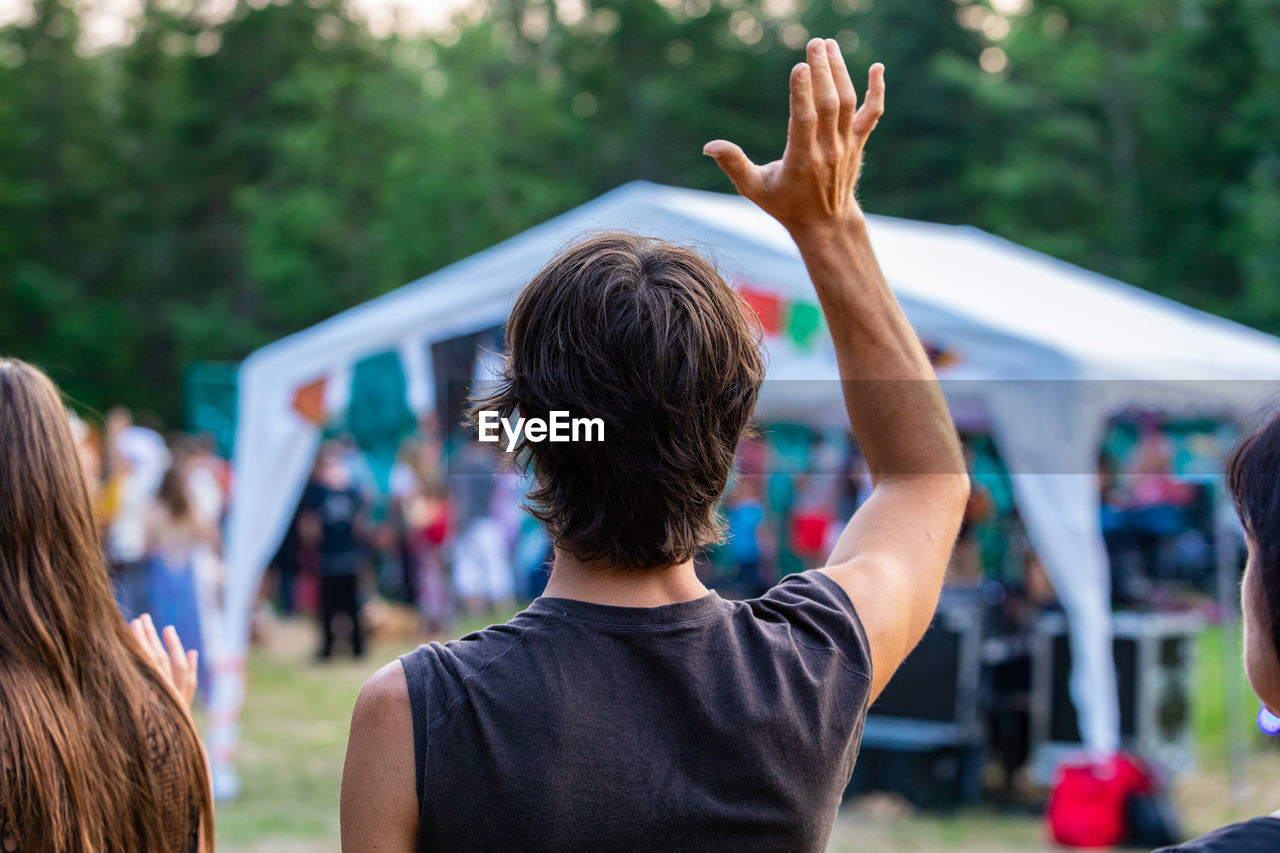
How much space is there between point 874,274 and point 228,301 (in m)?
30.3

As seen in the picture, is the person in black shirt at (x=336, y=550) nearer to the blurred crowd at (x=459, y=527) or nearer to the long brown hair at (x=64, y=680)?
the blurred crowd at (x=459, y=527)

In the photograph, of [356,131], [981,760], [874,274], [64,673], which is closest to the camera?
[874,274]

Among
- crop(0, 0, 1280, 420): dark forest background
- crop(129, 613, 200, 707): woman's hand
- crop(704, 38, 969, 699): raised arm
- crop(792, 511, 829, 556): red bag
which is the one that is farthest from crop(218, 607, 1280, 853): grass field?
crop(0, 0, 1280, 420): dark forest background

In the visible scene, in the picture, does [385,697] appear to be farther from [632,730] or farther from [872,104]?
[872,104]

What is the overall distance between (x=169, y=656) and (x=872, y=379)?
1.01m

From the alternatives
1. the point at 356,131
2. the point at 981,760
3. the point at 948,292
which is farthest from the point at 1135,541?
the point at 356,131

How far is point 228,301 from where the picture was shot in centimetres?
2952

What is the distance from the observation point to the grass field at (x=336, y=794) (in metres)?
5.66

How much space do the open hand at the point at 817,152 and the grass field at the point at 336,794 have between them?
4148 mm

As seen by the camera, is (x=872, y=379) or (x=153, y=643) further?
(x=153, y=643)

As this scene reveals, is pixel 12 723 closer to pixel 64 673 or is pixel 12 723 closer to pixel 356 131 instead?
pixel 64 673

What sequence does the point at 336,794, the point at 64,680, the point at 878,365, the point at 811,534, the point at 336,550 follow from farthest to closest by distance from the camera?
the point at 336,550 < the point at 811,534 < the point at 336,794 < the point at 64,680 < the point at 878,365

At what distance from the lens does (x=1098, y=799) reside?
5.25m

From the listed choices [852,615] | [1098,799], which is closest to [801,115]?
[852,615]
